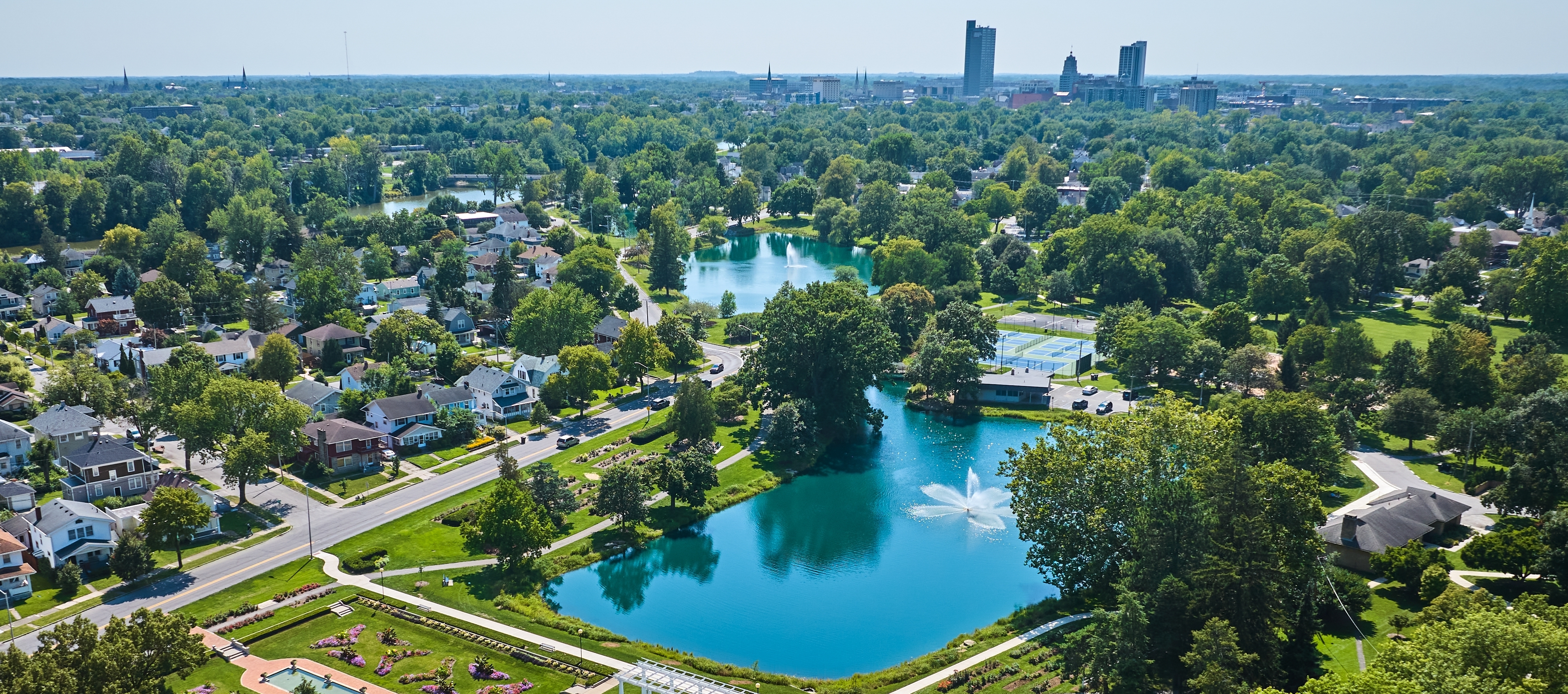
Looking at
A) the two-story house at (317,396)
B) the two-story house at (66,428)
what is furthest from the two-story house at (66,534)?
the two-story house at (317,396)

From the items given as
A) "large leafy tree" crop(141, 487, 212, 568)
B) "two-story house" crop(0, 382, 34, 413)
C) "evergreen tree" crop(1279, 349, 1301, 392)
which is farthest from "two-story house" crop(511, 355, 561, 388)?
"evergreen tree" crop(1279, 349, 1301, 392)

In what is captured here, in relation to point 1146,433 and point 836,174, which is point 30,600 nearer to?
point 1146,433

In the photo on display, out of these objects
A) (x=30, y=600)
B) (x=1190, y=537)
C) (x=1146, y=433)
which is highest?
(x=1146, y=433)

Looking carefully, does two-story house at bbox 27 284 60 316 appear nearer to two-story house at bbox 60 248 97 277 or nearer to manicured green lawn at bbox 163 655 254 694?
two-story house at bbox 60 248 97 277

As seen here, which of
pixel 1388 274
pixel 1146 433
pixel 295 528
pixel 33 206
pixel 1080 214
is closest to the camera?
pixel 1146 433

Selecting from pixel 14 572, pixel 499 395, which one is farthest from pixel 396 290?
pixel 14 572

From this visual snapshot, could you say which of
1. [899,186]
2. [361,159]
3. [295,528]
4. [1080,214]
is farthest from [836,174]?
[295,528]
